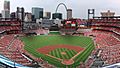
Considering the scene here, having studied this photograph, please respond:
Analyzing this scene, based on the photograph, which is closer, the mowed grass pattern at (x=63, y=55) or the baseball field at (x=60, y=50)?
the baseball field at (x=60, y=50)

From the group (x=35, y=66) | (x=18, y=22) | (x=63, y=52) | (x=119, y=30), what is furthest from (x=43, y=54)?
(x=18, y=22)

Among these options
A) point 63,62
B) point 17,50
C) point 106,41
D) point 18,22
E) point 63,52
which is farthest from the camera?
point 18,22

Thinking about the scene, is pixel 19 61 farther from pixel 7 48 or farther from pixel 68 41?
pixel 68 41

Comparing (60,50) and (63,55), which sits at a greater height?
(60,50)

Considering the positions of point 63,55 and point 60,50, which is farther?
point 60,50

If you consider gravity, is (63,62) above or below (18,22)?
below

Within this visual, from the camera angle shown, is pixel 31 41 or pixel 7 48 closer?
pixel 7 48

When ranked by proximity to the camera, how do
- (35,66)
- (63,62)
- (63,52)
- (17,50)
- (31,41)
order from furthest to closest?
(31,41) → (63,52) → (17,50) → (63,62) → (35,66)

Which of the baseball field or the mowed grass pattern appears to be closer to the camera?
the baseball field
